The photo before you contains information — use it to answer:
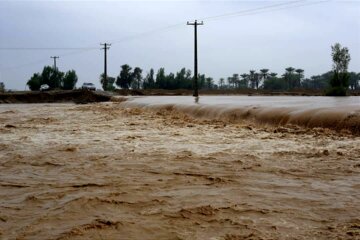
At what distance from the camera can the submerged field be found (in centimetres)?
289

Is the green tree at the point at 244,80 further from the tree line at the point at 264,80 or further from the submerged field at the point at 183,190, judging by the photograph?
the submerged field at the point at 183,190

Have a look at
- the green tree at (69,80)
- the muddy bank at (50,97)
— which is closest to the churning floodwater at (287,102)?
the muddy bank at (50,97)

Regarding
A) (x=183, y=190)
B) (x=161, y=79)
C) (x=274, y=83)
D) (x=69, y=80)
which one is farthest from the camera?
(x=274, y=83)

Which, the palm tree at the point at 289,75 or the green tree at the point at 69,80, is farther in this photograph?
the palm tree at the point at 289,75

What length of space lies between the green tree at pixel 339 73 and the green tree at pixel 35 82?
50.2 meters

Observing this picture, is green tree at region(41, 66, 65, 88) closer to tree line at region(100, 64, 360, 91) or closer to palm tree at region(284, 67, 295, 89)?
tree line at region(100, 64, 360, 91)

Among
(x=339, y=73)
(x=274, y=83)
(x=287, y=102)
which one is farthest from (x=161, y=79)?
(x=287, y=102)

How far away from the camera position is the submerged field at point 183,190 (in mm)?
2893

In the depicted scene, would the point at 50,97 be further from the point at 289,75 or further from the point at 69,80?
the point at 289,75

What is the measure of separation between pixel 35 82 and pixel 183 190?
238 ft

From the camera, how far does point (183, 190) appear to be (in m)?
3.96

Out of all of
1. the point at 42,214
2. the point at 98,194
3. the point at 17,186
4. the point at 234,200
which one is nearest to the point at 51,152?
the point at 17,186

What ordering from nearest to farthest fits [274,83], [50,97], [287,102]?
[287,102], [50,97], [274,83]

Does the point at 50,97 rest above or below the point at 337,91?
below
